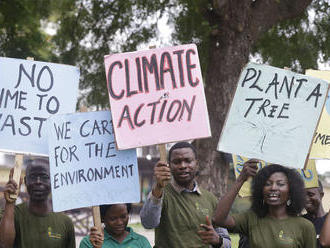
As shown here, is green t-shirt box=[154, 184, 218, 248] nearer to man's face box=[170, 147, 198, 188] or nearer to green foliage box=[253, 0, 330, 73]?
man's face box=[170, 147, 198, 188]

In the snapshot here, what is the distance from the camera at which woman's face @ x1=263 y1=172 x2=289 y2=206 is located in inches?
152

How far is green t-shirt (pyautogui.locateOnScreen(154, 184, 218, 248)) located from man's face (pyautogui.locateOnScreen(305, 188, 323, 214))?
989mm

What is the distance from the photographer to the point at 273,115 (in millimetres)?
4086

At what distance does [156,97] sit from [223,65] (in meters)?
4.92

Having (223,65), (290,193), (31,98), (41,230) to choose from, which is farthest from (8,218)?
(223,65)

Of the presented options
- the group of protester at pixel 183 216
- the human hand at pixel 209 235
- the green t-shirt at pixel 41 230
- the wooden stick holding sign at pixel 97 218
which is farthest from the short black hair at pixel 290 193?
the green t-shirt at pixel 41 230

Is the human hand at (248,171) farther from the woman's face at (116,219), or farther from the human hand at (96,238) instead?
the human hand at (96,238)

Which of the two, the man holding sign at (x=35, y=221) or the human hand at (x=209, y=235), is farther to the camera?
the human hand at (x=209, y=235)

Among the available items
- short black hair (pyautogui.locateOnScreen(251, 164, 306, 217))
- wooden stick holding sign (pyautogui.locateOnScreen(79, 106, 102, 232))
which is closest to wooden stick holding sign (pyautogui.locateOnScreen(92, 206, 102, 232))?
wooden stick holding sign (pyautogui.locateOnScreen(79, 106, 102, 232))

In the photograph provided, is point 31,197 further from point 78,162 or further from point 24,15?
point 24,15

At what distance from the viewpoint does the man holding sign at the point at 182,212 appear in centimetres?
387

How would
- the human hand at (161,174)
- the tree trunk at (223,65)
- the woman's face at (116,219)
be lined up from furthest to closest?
the tree trunk at (223,65) → the woman's face at (116,219) → the human hand at (161,174)

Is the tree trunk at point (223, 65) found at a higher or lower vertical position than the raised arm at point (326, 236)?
higher

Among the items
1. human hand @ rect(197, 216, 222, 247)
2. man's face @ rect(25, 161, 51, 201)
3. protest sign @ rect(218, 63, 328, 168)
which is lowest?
human hand @ rect(197, 216, 222, 247)
